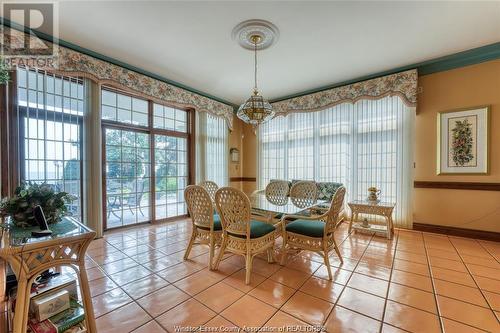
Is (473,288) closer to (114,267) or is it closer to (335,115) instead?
(335,115)

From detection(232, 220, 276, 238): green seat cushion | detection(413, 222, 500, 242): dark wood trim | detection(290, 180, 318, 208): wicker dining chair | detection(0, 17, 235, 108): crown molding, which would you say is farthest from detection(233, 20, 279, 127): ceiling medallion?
detection(413, 222, 500, 242): dark wood trim

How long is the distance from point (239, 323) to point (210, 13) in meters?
2.89

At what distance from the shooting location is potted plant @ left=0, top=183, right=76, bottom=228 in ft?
4.21

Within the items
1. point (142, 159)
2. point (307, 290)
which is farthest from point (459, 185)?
point (142, 159)

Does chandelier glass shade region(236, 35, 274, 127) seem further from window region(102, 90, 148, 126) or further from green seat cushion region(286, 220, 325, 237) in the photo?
window region(102, 90, 148, 126)

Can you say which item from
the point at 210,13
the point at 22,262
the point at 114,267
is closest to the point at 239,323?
the point at 22,262

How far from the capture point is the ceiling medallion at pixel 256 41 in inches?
96.1

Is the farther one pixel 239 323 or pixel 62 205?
pixel 239 323

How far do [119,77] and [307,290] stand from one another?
390 cm

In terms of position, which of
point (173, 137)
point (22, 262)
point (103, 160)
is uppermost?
point (173, 137)

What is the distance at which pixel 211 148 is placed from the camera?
496cm

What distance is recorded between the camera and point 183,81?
4.09 m

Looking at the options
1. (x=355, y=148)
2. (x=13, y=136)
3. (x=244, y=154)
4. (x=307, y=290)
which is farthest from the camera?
(x=244, y=154)
